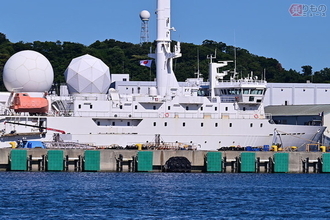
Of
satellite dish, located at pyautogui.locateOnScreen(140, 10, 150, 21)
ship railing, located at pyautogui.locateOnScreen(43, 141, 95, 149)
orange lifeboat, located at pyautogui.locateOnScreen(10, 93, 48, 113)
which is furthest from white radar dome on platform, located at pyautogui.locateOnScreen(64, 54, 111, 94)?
satellite dish, located at pyautogui.locateOnScreen(140, 10, 150, 21)

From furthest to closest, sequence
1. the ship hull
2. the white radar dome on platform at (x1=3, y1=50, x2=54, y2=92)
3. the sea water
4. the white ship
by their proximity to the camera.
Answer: the white radar dome on platform at (x1=3, y1=50, x2=54, y2=92), the white ship, the ship hull, the sea water

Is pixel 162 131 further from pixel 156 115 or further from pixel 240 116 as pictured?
pixel 240 116

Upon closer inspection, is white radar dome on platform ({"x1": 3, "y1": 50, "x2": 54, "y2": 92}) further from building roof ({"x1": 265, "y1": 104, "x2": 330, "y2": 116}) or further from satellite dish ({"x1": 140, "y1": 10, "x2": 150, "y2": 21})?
building roof ({"x1": 265, "y1": 104, "x2": 330, "y2": 116})

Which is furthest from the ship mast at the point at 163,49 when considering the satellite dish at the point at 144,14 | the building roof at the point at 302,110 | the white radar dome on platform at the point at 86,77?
the satellite dish at the point at 144,14

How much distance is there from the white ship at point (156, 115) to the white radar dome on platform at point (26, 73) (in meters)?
0.33

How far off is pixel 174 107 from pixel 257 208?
29.9 meters

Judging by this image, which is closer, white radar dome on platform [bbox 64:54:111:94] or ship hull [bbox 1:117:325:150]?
ship hull [bbox 1:117:325:150]

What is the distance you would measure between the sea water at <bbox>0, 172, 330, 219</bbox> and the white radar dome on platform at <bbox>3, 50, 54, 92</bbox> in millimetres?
16424

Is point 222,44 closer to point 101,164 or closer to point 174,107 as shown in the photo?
point 174,107

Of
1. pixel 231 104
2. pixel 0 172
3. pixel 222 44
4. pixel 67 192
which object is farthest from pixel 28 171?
pixel 222 44

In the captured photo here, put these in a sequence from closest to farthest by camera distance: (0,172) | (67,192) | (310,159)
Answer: (67,192) → (0,172) → (310,159)

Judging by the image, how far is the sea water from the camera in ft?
136

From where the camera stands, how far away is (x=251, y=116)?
74.1m

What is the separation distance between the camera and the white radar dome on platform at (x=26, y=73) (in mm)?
73812
